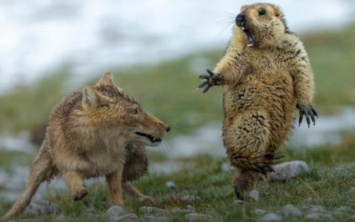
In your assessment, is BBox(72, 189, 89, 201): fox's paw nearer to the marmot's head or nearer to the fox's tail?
the fox's tail

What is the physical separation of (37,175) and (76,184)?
4.16ft

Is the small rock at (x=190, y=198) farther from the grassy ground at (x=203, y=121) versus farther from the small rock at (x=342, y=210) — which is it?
the small rock at (x=342, y=210)

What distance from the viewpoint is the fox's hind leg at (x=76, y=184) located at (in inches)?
417

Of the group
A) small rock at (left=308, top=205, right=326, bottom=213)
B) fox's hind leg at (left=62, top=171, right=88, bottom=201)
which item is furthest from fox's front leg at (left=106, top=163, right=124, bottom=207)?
small rock at (left=308, top=205, right=326, bottom=213)

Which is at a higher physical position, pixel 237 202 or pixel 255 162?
pixel 255 162

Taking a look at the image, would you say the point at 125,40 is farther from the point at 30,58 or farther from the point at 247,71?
the point at 247,71

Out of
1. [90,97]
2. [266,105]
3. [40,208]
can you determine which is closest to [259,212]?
[266,105]

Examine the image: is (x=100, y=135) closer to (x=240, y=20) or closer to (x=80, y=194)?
(x=80, y=194)

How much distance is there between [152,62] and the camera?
3025cm

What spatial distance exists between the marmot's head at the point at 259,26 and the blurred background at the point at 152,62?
46 centimetres

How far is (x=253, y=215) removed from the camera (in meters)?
8.79

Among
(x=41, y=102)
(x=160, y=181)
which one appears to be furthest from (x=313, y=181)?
(x=41, y=102)

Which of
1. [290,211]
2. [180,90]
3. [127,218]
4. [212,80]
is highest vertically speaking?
[180,90]

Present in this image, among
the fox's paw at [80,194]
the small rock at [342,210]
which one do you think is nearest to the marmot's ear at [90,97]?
the fox's paw at [80,194]
